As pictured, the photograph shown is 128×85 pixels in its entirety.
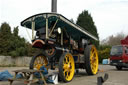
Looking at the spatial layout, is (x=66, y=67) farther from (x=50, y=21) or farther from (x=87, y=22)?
(x=87, y=22)

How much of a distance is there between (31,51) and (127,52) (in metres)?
12.0

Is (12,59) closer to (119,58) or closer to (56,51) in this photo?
(119,58)

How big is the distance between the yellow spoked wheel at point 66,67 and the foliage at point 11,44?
46.0 ft

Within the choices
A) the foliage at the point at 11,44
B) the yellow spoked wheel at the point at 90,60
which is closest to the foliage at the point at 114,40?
the foliage at the point at 11,44

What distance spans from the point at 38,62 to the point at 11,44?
13.3 meters

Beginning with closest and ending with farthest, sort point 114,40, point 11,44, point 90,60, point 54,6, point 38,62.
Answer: point 38,62, point 90,60, point 54,6, point 11,44, point 114,40

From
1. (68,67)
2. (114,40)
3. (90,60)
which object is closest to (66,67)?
(68,67)

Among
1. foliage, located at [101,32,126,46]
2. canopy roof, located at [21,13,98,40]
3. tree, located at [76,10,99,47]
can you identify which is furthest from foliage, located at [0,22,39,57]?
foliage, located at [101,32,126,46]

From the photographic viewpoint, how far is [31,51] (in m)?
23.3

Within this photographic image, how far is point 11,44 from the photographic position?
22.3 m

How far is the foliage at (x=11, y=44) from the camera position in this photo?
2211 cm

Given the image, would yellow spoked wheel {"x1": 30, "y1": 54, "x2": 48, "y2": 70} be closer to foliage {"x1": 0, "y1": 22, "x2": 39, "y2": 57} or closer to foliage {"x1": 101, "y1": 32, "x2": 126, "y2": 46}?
foliage {"x1": 0, "y1": 22, "x2": 39, "y2": 57}

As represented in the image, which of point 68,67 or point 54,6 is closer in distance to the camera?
point 68,67

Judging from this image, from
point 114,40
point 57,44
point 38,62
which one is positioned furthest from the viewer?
point 114,40
